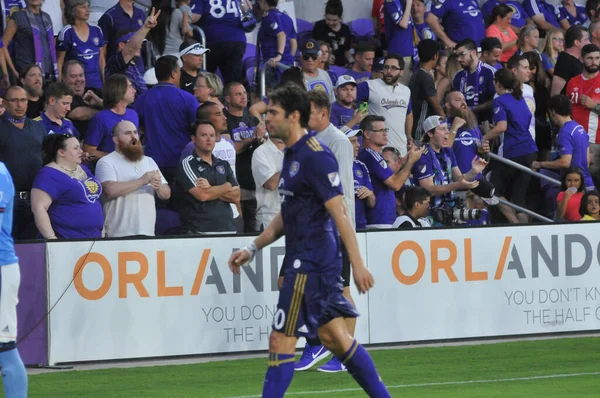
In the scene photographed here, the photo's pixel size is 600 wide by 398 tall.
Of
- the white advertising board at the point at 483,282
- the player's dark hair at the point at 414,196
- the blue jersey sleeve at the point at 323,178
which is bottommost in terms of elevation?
the white advertising board at the point at 483,282

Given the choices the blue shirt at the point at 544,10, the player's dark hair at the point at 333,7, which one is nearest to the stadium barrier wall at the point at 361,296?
the player's dark hair at the point at 333,7

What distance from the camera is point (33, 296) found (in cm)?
1111

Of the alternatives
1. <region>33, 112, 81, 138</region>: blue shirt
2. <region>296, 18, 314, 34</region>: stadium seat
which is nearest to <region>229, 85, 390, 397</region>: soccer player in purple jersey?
<region>33, 112, 81, 138</region>: blue shirt

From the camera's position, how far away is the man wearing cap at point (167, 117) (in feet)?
42.8

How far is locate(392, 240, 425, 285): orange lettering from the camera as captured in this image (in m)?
12.4

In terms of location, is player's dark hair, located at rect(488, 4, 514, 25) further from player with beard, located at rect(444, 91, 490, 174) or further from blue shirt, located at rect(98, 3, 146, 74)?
blue shirt, located at rect(98, 3, 146, 74)

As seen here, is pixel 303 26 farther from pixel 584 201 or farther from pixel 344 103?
pixel 584 201

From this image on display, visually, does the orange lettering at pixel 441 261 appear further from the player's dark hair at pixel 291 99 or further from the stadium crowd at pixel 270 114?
the player's dark hair at pixel 291 99

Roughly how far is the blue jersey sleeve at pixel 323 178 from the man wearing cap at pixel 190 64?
7171 mm

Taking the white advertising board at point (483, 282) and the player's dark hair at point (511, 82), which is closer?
the white advertising board at point (483, 282)

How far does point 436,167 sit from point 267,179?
3.10m

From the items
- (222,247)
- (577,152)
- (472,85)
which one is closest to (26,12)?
(222,247)

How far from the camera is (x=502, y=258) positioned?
12828 millimetres

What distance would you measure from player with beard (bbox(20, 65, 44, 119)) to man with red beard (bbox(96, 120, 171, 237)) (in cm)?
158
